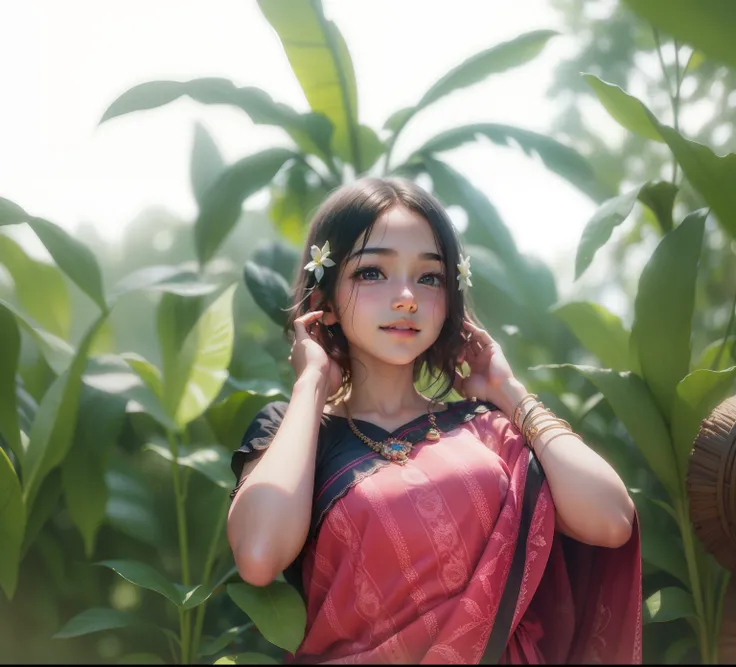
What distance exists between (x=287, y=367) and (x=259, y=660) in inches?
25.1

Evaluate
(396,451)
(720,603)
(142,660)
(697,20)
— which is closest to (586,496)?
(396,451)

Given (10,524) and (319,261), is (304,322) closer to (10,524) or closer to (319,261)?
(319,261)

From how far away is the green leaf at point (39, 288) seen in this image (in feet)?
4.80

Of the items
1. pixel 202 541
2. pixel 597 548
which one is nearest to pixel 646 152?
pixel 597 548

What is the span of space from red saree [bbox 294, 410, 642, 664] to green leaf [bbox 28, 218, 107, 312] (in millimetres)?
564

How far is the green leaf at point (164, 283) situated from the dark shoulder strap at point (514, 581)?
62 cm

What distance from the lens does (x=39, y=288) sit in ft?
4.88

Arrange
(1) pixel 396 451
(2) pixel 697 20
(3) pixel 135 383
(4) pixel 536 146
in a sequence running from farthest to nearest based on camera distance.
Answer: (4) pixel 536 146
(3) pixel 135 383
(1) pixel 396 451
(2) pixel 697 20

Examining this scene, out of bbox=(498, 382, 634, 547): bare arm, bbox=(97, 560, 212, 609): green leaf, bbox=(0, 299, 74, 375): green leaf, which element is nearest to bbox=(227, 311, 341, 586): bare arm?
bbox=(97, 560, 212, 609): green leaf

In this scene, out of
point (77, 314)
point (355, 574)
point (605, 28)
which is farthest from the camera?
point (605, 28)

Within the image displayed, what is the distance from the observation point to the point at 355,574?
95 cm

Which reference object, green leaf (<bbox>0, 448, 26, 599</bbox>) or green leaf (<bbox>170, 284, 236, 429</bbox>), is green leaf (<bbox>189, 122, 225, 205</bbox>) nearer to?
green leaf (<bbox>170, 284, 236, 429</bbox>)

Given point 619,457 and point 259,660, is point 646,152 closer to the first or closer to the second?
point 619,457

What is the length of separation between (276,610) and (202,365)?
455 millimetres
